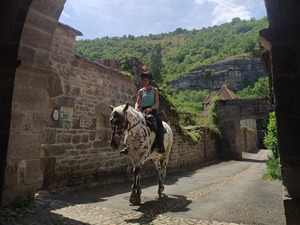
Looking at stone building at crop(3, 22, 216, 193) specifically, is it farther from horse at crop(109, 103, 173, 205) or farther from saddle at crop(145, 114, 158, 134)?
saddle at crop(145, 114, 158, 134)

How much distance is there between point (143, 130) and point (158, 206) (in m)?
1.51

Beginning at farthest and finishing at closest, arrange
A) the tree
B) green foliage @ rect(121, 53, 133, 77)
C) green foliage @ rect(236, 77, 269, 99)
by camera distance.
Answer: green foliage @ rect(236, 77, 269, 99) → the tree → green foliage @ rect(121, 53, 133, 77)

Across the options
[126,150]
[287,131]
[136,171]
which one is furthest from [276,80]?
[126,150]

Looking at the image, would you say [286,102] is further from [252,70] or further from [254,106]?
[252,70]

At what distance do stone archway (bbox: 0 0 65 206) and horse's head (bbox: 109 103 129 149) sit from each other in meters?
1.19

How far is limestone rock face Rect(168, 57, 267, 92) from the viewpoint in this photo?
68938 millimetres

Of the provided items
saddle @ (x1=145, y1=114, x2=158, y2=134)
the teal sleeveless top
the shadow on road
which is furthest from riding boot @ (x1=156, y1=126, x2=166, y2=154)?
the shadow on road

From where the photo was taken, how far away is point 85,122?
266 inches

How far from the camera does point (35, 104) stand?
3.51 meters

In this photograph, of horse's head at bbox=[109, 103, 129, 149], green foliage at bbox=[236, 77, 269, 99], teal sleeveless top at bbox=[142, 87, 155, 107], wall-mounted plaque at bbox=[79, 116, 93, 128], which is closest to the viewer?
horse's head at bbox=[109, 103, 129, 149]

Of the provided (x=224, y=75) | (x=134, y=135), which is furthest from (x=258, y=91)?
(x=134, y=135)

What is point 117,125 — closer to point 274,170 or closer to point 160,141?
point 160,141

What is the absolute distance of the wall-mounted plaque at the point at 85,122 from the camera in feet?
21.7

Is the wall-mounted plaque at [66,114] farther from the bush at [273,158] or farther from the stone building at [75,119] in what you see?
the bush at [273,158]
